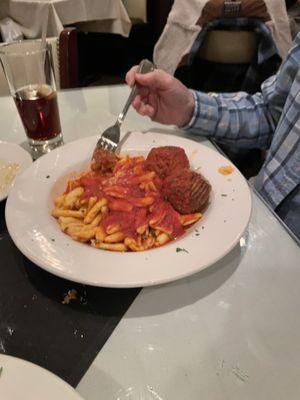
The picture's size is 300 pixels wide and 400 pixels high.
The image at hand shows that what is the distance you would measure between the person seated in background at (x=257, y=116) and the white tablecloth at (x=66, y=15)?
2.00 m

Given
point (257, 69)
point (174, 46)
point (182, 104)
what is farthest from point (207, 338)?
point (174, 46)

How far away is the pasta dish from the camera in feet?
2.21

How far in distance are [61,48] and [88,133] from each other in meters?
0.53

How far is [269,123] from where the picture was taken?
1.08 m

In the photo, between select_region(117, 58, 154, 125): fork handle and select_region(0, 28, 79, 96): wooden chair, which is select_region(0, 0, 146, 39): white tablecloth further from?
select_region(117, 58, 154, 125): fork handle

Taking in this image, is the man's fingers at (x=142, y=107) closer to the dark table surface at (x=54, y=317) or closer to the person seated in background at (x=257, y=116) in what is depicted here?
the person seated in background at (x=257, y=116)

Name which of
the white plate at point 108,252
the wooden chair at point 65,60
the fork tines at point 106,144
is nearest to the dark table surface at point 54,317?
the white plate at point 108,252

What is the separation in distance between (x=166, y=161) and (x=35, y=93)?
1.22 feet

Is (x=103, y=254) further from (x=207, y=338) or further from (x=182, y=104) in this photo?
(x=182, y=104)

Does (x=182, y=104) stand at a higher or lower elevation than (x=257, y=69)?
higher

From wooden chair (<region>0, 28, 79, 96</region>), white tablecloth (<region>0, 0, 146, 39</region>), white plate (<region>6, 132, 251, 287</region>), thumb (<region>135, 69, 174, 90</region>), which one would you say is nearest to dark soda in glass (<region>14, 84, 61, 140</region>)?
white plate (<region>6, 132, 251, 287</region>)

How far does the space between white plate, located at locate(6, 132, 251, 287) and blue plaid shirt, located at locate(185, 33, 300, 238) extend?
0.20 m

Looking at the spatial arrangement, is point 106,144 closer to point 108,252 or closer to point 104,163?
point 104,163

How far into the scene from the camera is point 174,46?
7.36ft
